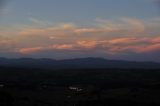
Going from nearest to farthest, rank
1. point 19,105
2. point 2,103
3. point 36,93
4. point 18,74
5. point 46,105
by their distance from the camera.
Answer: point 2,103
point 19,105
point 46,105
point 36,93
point 18,74

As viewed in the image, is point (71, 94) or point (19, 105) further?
point (71, 94)

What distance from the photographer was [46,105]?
72438 millimetres

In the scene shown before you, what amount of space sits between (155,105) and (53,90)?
152 ft

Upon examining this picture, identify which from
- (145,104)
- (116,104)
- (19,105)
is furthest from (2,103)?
(145,104)

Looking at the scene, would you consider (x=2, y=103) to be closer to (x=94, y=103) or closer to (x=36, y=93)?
(x=94, y=103)

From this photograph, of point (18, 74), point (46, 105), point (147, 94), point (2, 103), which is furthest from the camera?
point (18, 74)

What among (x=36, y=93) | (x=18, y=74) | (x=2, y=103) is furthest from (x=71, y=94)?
(x=18, y=74)

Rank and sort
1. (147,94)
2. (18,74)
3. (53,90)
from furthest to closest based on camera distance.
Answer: (18,74)
(53,90)
(147,94)

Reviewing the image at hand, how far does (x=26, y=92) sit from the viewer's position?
10406cm

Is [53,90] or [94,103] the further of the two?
[53,90]

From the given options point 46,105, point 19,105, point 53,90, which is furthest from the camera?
point 53,90

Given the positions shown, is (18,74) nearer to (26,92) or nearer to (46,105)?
(26,92)

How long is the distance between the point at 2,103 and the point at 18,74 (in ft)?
378

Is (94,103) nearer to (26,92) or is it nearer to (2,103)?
(2,103)
